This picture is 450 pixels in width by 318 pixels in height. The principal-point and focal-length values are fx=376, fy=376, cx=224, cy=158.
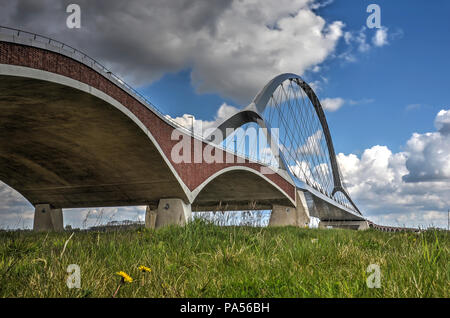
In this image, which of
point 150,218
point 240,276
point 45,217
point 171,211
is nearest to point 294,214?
point 150,218

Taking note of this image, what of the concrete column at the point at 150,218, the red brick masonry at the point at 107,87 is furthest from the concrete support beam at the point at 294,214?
the red brick masonry at the point at 107,87

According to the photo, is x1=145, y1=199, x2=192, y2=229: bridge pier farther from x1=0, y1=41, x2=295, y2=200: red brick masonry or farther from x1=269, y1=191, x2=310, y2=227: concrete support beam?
x1=269, y1=191, x2=310, y2=227: concrete support beam

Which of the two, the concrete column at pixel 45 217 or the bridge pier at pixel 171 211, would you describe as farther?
the concrete column at pixel 45 217

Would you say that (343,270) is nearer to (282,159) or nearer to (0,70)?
(0,70)

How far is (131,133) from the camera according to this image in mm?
23906

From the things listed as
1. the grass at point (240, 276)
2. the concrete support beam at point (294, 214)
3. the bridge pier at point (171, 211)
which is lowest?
the grass at point (240, 276)

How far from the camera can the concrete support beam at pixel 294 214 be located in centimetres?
4909

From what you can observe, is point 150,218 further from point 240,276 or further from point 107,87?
point 240,276

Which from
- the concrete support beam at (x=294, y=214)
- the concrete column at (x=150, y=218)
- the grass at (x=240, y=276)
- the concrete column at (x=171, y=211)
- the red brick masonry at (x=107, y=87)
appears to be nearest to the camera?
the grass at (x=240, y=276)

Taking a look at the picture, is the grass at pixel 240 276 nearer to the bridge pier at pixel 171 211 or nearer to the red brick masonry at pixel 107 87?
the red brick masonry at pixel 107 87

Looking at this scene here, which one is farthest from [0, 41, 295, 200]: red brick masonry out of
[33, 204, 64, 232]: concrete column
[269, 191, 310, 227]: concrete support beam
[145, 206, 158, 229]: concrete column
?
[33, 204, 64, 232]: concrete column

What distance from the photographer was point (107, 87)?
2030 centimetres

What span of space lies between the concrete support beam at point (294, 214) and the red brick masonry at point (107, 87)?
1642 centimetres

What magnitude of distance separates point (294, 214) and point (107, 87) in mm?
35171
